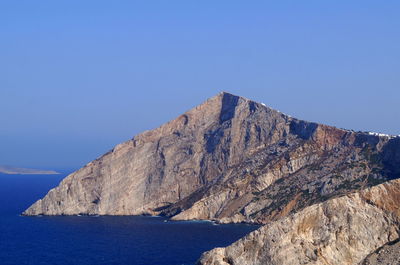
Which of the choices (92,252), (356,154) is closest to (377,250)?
(92,252)

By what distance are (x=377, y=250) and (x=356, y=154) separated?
80.2 m

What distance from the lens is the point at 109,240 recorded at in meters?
161

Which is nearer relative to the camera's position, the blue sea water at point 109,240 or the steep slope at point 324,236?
the steep slope at point 324,236

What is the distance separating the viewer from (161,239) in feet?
520

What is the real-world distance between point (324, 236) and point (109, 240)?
6034 cm

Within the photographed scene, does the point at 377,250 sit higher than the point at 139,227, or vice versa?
the point at 139,227

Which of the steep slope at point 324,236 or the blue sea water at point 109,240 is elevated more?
the blue sea water at point 109,240

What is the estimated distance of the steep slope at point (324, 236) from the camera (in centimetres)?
10888

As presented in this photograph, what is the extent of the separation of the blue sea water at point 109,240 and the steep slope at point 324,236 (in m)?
23.4

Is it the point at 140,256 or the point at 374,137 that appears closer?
the point at 140,256

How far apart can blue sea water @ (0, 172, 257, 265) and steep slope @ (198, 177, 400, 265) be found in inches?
923

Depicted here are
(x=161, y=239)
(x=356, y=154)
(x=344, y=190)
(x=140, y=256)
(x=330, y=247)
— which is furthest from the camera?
(x=356, y=154)

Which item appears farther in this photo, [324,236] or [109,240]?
[109,240]

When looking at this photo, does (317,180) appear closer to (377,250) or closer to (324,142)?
(324,142)
